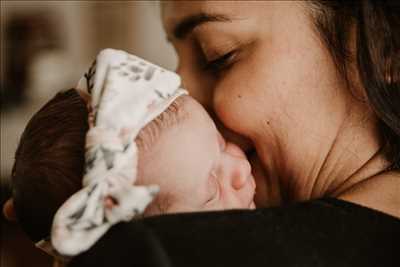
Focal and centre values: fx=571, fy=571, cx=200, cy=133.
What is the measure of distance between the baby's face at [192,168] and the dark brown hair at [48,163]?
109 millimetres

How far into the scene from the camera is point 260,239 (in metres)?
0.69

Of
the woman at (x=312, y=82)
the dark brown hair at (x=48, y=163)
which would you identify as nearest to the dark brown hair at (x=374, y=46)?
the woman at (x=312, y=82)

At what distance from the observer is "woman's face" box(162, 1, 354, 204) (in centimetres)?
101

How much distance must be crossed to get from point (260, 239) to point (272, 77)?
0.41m

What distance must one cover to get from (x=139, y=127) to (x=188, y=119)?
4.0 inches

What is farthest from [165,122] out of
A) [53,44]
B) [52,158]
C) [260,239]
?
[53,44]

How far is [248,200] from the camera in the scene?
3.37ft

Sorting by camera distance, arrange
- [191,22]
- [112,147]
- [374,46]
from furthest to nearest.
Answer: [191,22]
[374,46]
[112,147]

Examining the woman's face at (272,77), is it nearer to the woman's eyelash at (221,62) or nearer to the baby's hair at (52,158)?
the woman's eyelash at (221,62)

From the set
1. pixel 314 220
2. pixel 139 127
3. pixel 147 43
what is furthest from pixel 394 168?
pixel 147 43

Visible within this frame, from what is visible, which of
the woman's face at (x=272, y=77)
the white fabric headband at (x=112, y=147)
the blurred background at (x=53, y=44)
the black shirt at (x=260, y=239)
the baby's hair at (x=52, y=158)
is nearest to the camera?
the black shirt at (x=260, y=239)

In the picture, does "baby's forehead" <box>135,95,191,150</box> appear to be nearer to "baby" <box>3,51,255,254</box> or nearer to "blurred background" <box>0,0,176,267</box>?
"baby" <box>3,51,255,254</box>

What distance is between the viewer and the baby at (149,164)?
0.90 metres

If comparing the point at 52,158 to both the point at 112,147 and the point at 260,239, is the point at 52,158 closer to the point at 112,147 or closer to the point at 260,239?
the point at 112,147
